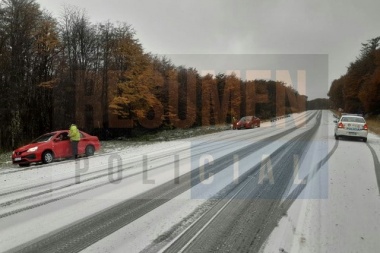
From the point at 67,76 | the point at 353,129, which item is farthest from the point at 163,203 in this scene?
the point at 67,76

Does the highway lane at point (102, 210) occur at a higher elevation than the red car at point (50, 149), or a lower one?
lower

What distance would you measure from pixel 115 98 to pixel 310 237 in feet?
87.3

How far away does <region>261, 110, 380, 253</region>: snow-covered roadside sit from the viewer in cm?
440

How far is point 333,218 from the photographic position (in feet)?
17.8

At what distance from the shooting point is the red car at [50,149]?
43.6ft

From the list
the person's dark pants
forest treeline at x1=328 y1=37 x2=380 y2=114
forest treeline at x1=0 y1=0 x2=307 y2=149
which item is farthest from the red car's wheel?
forest treeline at x1=328 y1=37 x2=380 y2=114

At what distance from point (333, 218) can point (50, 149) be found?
1232 cm

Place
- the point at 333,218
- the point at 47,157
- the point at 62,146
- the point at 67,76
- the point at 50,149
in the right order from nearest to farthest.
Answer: the point at 333,218 < the point at 47,157 < the point at 50,149 < the point at 62,146 < the point at 67,76

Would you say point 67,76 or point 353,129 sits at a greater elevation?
point 67,76

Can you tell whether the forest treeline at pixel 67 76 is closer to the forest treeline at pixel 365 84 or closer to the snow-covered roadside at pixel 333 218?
the snow-covered roadside at pixel 333 218

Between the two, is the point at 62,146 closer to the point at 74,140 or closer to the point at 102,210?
the point at 74,140

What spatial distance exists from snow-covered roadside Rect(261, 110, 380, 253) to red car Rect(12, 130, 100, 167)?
36.5 feet

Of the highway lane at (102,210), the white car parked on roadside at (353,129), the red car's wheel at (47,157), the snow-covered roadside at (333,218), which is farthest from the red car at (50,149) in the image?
the white car parked on roadside at (353,129)

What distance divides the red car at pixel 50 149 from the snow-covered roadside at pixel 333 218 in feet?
36.5
